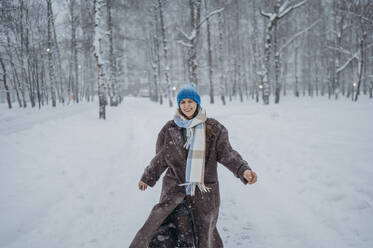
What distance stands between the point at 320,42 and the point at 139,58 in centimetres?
2866

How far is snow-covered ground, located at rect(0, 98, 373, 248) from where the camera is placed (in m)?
2.38

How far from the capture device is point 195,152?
1.83 m

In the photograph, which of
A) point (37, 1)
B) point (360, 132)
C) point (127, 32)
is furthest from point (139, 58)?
point (360, 132)

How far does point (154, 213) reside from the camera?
176 centimetres

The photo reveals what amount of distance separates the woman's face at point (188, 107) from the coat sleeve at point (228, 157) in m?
0.37

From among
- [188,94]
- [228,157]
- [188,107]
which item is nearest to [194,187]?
[228,157]

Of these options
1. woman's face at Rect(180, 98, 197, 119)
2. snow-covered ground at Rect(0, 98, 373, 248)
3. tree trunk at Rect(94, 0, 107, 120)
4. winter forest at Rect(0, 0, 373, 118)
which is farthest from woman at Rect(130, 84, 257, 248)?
winter forest at Rect(0, 0, 373, 118)

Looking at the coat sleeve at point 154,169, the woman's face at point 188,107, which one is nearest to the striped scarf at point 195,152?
the woman's face at point 188,107

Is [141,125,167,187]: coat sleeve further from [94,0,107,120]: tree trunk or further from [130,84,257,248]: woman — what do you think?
[94,0,107,120]: tree trunk

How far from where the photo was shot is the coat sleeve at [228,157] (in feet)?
6.04

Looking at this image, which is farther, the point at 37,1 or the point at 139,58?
the point at 139,58

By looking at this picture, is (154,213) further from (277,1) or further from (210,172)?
(277,1)

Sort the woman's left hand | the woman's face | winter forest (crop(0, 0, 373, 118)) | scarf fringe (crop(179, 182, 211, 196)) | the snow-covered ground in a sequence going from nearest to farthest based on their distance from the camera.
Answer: the woman's left hand
scarf fringe (crop(179, 182, 211, 196))
the woman's face
the snow-covered ground
winter forest (crop(0, 0, 373, 118))

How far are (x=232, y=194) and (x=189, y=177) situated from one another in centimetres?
199
